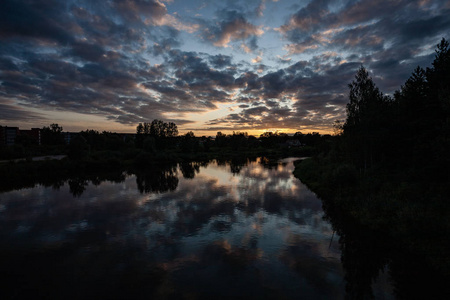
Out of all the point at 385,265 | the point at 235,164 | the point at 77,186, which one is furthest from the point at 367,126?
the point at 235,164

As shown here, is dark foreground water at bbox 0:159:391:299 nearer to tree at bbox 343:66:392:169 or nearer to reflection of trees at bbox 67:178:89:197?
reflection of trees at bbox 67:178:89:197

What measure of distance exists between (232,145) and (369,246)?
141m

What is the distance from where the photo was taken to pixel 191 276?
14195mm

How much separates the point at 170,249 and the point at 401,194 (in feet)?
72.1

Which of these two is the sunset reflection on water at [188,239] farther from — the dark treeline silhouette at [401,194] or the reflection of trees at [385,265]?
the dark treeline silhouette at [401,194]

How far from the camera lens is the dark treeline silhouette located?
14141mm

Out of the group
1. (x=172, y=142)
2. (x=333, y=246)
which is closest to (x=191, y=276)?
(x=333, y=246)

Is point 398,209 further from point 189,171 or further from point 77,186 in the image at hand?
point 189,171

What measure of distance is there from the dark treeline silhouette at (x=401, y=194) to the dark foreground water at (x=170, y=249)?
4.88 ft

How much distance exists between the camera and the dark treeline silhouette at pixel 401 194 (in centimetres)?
1414

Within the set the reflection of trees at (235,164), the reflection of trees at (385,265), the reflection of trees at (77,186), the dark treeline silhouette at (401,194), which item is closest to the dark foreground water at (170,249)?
the reflection of trees at (385,265)

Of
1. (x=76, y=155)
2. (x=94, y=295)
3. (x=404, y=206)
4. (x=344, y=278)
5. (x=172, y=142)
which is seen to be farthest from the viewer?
(x=172, y=142)

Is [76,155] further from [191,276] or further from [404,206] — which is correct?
[404,206]

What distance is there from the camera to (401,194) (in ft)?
74.6
